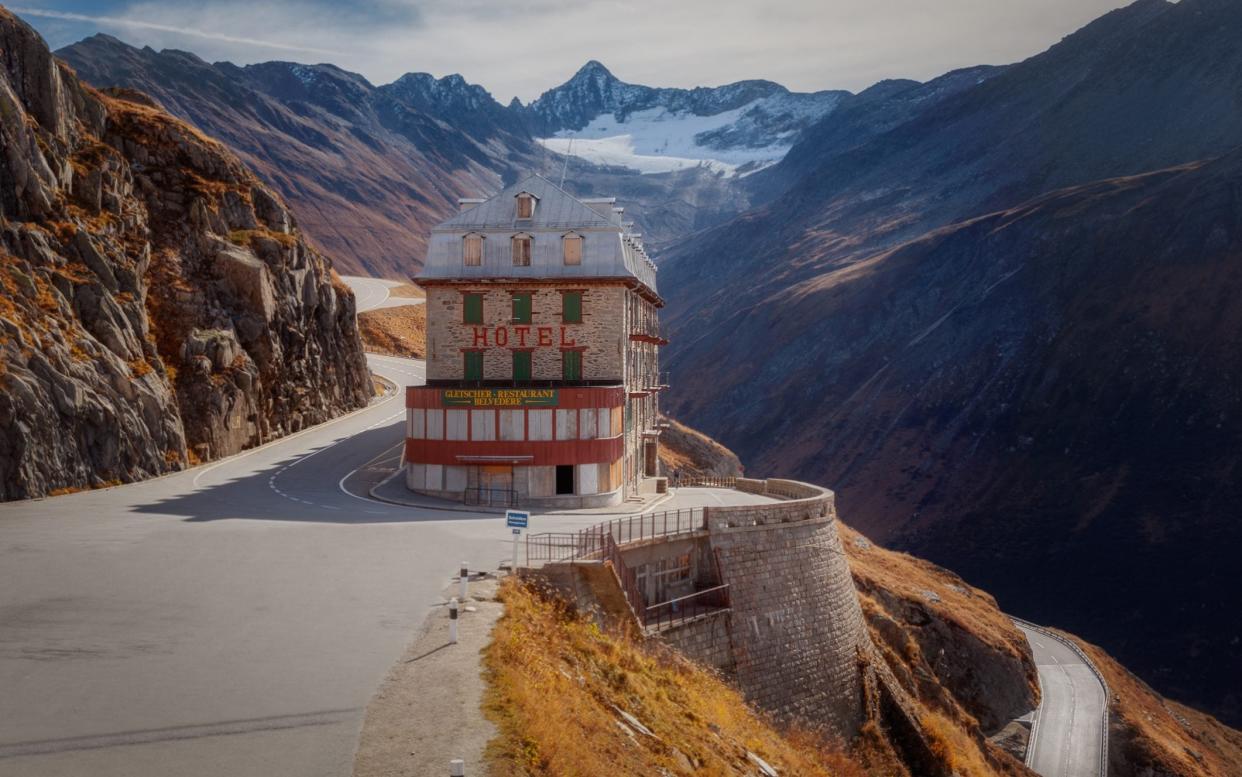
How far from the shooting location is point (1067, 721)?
45.4 metres

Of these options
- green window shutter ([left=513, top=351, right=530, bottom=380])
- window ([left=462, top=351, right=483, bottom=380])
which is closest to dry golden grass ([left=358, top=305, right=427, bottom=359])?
window ([left=462, top=351, right=483, bottom=380])

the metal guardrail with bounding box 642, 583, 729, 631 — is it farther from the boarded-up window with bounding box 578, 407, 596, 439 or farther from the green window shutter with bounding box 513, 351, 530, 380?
the green window shutter with bounding box 513, 351, 530, 380

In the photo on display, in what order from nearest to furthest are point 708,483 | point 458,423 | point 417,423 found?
1. point 458,423
2. point 417,423
3. point 708,483

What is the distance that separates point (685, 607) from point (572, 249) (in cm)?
1930

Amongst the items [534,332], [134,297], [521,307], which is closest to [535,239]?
[521,307]

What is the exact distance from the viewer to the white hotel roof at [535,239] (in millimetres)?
41188

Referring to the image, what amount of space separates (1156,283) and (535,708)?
338 feet

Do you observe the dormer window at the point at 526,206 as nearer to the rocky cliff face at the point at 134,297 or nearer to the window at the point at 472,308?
the window at the point at 472,308

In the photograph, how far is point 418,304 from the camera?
107m

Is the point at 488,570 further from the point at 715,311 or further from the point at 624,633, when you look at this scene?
the point at 715,311

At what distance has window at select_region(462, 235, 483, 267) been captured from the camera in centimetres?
4162

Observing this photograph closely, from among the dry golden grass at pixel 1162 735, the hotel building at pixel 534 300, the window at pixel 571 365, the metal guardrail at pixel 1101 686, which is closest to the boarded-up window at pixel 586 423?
the hotel building at pixel 534 300

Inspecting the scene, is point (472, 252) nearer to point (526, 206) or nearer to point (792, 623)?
point (526, 206)

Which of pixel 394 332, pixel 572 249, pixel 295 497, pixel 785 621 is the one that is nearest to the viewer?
pixel 785 621
